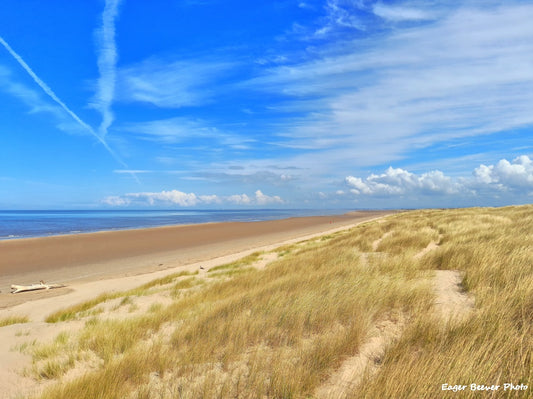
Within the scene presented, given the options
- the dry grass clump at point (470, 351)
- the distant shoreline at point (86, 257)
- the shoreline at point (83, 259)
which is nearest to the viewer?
the dry grass clump at point (470, 351)

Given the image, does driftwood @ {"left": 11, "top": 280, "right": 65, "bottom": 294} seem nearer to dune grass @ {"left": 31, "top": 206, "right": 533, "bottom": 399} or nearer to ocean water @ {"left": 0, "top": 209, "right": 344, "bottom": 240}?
dune grass @ {"left": 31, "top": 206, "right": 533, "bottom": 399}

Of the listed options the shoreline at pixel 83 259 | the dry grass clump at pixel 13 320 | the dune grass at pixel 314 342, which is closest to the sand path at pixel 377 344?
the dune grass at pixel 314 342

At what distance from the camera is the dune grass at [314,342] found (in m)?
3.18

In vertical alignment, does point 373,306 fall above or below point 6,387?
above

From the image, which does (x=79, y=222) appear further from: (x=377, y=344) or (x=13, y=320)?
(x=377, y=344)

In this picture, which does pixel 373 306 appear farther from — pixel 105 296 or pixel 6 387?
pixel 105 296

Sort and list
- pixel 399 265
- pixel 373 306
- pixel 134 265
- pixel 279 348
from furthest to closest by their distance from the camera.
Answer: pixel 134 265
pixel 399 265
pixel 373 306
pixel 279 348

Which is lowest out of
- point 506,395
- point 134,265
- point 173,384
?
point 134,265

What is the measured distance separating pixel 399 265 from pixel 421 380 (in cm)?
555

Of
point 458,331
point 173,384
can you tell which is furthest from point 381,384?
point 173,384

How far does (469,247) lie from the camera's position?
8969 millimetres

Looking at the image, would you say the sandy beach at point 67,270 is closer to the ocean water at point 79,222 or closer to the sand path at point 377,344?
the sand path at point 377,344

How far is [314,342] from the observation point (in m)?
4.30

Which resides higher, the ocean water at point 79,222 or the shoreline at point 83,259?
the ocean water at point 79,222
